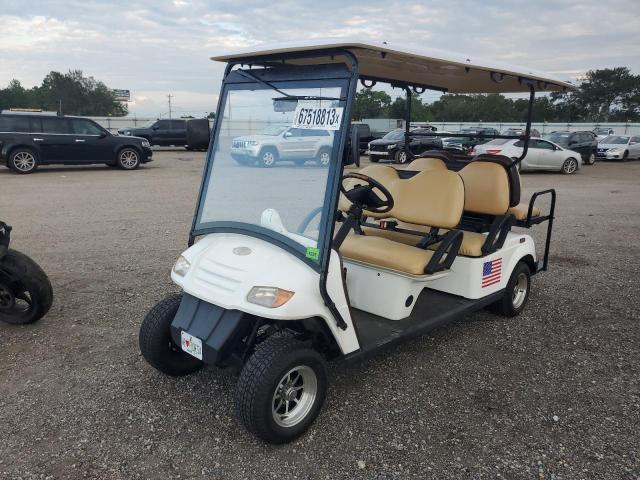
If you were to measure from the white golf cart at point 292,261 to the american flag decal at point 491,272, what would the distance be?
98mm

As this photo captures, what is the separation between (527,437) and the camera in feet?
8.71

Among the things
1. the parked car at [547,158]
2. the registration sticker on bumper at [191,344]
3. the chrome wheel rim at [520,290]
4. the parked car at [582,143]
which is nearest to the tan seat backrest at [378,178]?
the chrome wheel rim at [520,290]

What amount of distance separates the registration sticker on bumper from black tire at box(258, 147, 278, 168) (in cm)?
102

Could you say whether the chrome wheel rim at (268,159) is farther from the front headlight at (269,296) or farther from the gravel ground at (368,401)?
the gravel ground at (368,401)

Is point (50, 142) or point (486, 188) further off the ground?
point (50, 142)

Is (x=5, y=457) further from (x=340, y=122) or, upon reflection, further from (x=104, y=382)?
(x=340, y=122)

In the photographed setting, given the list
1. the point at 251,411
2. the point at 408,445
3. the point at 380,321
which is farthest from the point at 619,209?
the point at 251,411

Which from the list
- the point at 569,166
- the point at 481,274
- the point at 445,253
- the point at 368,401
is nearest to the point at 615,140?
the point at 569,166

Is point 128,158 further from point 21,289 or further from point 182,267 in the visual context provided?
point 182,267

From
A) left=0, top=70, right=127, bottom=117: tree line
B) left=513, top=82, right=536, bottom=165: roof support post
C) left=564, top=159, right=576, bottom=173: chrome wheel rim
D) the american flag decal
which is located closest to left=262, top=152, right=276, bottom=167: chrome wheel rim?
the american flag decal

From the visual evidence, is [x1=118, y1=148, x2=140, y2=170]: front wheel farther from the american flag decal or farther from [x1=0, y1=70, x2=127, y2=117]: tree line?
[x1=0, y1=70, x2=127, y2=117]: tree line

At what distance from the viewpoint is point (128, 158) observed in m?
14.4

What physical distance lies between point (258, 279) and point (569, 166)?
53.2 feet

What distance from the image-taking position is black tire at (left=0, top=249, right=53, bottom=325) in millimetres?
3639
